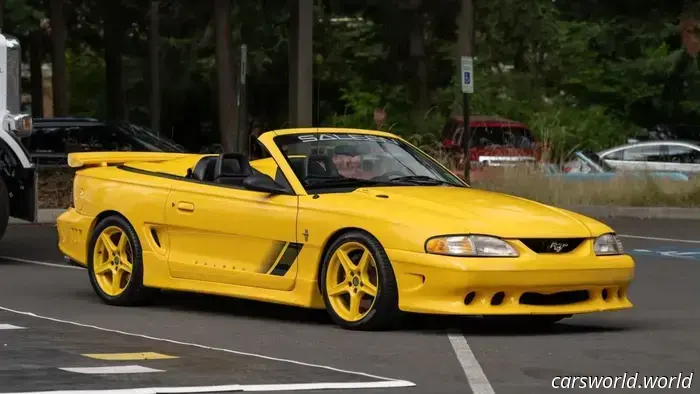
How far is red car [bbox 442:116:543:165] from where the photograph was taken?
29.9 meters

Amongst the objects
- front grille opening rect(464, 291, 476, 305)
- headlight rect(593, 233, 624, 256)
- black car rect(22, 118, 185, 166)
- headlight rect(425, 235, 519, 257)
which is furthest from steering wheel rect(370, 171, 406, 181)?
black car rect(22, 118, 185, 166)

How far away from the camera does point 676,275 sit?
16188mm

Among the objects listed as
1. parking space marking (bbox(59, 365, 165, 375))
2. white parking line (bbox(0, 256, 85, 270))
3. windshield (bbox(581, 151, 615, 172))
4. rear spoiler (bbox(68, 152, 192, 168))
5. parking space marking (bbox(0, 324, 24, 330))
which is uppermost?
rear spoiler (bbox(68, 152, 192, 168))

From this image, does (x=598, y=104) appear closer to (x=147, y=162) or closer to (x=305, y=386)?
(x=147, y=162)

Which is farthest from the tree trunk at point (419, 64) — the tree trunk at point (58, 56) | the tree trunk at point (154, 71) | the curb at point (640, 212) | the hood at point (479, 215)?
the hood at point (479, 215)

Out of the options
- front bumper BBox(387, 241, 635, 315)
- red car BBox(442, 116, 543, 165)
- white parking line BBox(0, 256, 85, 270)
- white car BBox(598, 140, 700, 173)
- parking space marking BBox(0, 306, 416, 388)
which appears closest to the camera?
parking space marking BBox(0, 306, 416, 388)

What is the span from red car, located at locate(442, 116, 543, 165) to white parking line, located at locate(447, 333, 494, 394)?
18364 mm

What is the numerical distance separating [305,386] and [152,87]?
126 ft

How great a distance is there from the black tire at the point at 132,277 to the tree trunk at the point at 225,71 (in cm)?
2262

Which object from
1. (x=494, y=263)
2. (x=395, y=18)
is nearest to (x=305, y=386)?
(x=494, y=263)

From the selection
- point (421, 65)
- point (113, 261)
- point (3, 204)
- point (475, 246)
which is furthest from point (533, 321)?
Result: point (421, 65)

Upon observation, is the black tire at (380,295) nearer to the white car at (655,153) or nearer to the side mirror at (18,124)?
the side mirror at (18,124)

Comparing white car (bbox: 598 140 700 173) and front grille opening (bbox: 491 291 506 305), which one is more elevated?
front grille opening (bbox: 491 291 506 305)

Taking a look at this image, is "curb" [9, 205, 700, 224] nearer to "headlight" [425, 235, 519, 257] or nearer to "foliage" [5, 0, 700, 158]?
"headlight" [425, 235, 519, 257]
